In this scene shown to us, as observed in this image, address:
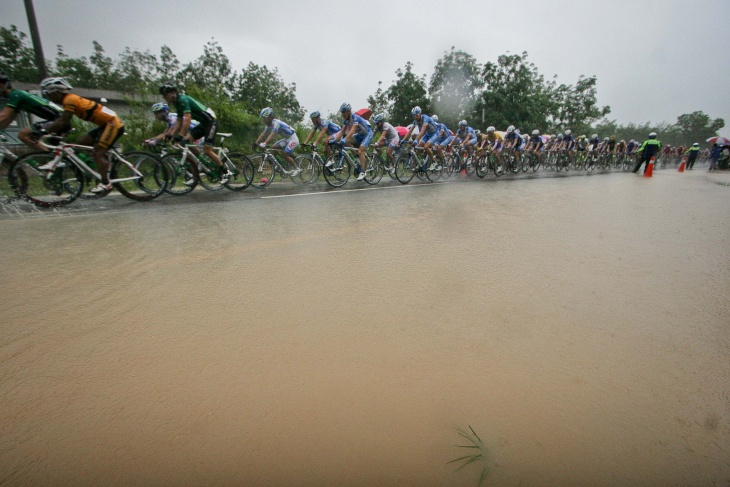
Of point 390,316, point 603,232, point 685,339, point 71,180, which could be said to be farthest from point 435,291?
point 71,180

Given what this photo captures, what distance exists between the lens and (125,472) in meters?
1.04

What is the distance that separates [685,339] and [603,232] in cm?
246

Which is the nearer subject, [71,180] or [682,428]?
[682,428]

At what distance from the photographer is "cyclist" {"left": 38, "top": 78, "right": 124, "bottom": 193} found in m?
4.78

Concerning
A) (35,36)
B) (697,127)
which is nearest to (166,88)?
(35,36)

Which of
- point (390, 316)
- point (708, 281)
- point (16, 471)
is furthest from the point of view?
point (708, 281)

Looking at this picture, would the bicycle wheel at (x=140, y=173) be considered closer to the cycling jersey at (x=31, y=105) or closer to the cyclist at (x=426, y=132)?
the cycling jersey at (x=31, y=105)

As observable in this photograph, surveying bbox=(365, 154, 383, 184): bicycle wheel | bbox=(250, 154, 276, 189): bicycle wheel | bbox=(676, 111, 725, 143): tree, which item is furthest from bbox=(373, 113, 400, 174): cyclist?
bbox=(676, 111, 725, 143): tree

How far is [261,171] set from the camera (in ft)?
26.2

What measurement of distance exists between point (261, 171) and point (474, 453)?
791 centimetres

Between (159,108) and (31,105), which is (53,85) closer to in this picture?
(31,105)

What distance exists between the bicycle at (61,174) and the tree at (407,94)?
106 feet

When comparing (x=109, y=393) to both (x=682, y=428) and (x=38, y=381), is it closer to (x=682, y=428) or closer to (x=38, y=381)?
(x=38, y=381)

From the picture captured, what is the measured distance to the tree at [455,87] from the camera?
118 feet
